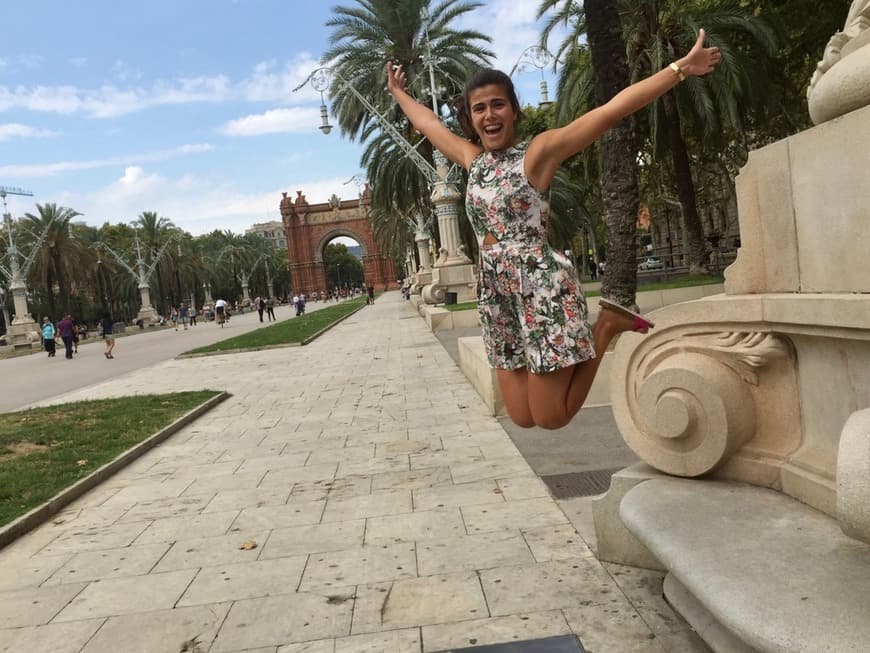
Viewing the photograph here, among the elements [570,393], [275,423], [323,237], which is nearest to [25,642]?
[570,393]

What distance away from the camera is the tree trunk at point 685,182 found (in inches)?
727

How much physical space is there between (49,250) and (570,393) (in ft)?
165

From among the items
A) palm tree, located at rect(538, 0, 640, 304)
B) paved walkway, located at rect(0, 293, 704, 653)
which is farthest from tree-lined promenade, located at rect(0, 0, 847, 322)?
paved walkway, located at rect(0, 293, 704, 653)

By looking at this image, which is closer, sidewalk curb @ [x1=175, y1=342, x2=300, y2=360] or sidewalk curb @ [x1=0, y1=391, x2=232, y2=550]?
sidewalk curb @ [x1=0, y1=391, x2=232, y2=550]

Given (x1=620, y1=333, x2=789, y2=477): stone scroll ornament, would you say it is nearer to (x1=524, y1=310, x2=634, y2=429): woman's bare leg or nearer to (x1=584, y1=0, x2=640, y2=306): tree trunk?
(x1=524, y1=310, x2=634, y2=429): woman's bare leg

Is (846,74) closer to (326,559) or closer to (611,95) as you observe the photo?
(326,559)

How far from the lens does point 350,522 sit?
443cm

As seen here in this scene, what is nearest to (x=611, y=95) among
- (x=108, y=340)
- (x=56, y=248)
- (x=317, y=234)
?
(x=108, y=340)

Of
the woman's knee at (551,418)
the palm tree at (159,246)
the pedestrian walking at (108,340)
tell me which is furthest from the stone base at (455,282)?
the palm tree at (159,246)

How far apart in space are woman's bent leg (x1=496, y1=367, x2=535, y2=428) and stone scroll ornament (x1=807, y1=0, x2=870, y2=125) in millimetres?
1373

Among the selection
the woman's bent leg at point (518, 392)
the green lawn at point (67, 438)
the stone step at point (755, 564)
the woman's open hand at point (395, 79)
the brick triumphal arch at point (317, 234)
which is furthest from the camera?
the brick triumphal arch at point (317, 234)

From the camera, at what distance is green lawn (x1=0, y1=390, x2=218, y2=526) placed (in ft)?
18.6

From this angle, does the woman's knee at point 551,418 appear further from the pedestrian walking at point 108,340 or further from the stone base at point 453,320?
the pedestrian walking at point 108,340

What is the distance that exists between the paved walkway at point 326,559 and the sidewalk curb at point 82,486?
112 mm
